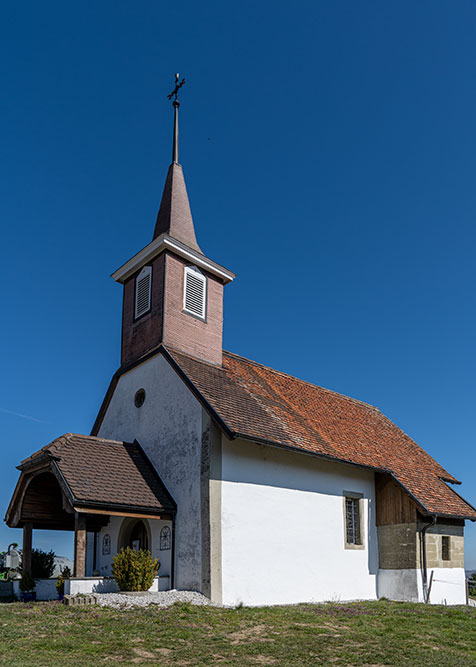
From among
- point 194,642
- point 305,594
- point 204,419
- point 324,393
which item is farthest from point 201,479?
point 324,393

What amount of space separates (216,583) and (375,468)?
726 cm

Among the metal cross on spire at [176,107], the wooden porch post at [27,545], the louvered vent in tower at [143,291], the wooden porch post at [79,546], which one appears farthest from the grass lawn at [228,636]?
the metal cross on spire at [176,107]

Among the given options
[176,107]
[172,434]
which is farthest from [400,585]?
[176,107]

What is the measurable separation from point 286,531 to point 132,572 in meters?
4.63

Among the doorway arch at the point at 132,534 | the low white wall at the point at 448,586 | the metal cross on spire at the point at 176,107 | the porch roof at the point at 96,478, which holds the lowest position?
the low white wall at the point at 448,586

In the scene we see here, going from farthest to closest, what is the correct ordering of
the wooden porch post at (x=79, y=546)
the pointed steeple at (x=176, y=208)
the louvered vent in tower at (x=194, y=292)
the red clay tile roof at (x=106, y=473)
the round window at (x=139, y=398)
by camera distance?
the pointed steeple at (x=176, y=208) → the louvered vent in tower at (x=194, y=292) → the round window at (x=139, y=398) → the red clay tile roof at (x=106, y=473) → the wooden porch post at (x=79, y=546)

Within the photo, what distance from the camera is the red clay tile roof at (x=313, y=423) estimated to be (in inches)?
698

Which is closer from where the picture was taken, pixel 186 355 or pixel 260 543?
pixel 260 543

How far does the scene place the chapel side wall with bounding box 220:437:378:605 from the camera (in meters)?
16.3

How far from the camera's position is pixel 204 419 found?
17.0m

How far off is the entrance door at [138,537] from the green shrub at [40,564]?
249cm

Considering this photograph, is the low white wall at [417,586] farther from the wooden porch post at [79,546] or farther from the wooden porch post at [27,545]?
the wooden porch post at [27,545]

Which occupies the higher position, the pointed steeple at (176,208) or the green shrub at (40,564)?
the pointed steeple at (176,208)

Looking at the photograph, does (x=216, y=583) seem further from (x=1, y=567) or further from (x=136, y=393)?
(x=1, y=567)
